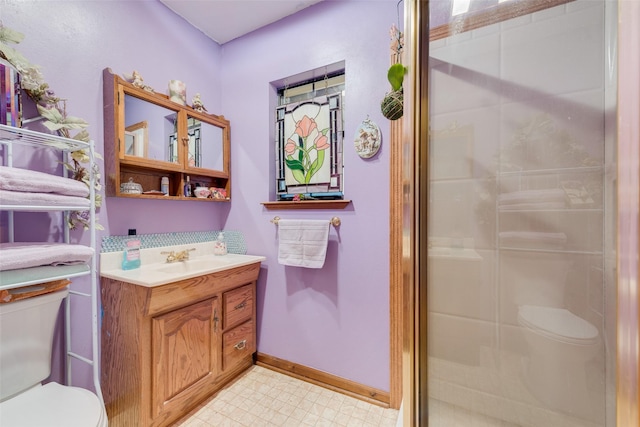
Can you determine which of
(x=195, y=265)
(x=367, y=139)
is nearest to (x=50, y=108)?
(x=195, y=265)

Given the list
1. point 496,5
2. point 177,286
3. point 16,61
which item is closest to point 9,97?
point 16,61

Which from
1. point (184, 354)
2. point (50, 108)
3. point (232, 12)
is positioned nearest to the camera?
point (50, 108)

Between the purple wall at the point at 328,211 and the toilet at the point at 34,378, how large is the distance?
107 centimetres

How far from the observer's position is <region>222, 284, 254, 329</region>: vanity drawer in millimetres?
1613

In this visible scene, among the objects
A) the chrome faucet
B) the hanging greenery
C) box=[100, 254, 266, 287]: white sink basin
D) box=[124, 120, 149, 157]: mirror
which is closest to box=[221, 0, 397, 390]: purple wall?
box=[100, 254, 266, 287]: white sink basin

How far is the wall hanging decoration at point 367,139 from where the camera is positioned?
1.48m

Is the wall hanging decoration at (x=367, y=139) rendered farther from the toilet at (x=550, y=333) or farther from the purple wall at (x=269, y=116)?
the toilet at (x=550, y=333)

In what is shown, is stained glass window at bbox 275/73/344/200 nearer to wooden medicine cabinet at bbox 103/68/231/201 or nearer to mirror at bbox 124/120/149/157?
wooden medicine cabinet at bbox 103/68/231/201

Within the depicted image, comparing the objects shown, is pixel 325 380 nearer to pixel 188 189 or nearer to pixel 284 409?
pixel 284 409

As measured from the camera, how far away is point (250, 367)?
185 cm

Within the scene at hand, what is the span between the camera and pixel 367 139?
1.50 metres

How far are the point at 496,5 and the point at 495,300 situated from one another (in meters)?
0.82

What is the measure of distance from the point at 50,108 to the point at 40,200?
54 centimetres

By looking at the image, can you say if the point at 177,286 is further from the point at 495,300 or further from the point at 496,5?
the point at 496,5
